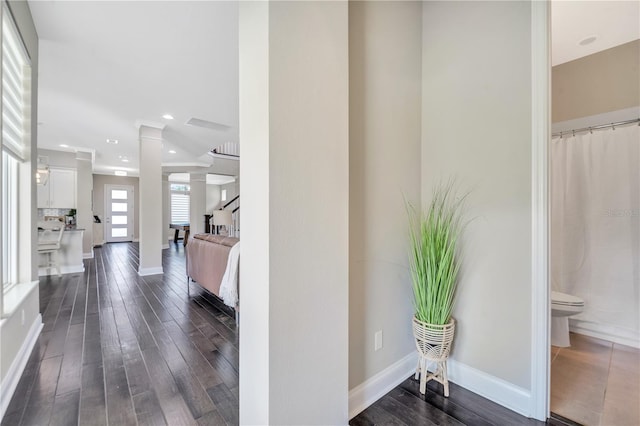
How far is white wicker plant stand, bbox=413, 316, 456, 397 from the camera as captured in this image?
1716mm

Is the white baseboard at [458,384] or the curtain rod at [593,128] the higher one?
the curtain rod at [593,128]

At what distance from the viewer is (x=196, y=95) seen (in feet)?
12.0

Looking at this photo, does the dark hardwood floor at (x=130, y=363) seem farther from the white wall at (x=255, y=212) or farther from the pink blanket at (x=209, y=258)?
the white wall at (x=255, y=212)

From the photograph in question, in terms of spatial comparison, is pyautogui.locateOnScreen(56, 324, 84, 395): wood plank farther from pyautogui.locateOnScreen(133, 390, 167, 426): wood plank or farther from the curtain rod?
the curtain rod

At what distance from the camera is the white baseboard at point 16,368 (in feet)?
5.34

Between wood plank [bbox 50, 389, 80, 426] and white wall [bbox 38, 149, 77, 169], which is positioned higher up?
white wall [bbox 38, 149, 77, 169]

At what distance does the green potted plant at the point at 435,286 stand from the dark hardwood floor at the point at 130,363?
4.06 feet

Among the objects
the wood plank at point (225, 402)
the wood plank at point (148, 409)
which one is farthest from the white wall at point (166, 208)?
the wood plank at point (225, 402)

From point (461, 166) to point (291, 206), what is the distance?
1315mm

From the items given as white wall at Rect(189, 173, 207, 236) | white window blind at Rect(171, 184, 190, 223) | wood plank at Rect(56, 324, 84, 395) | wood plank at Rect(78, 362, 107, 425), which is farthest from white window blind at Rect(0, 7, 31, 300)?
white window blind at Rect(171, 184, 190, 223)

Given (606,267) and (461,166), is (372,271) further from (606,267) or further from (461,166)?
(606,267)

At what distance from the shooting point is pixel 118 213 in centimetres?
988

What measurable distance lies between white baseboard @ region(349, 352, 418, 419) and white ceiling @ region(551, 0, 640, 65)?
2965 mm

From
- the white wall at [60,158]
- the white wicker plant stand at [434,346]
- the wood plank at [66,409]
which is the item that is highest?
the white wall at [60,158]
